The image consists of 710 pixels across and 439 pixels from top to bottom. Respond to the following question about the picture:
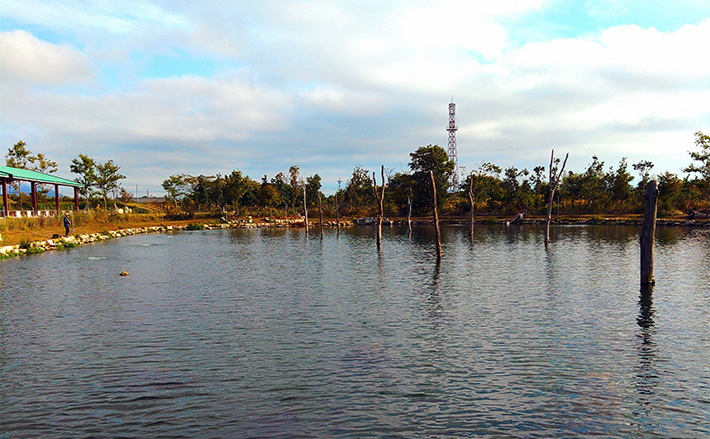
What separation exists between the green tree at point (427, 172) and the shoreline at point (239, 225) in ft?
14.7

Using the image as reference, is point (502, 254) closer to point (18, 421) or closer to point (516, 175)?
point (18, 421)

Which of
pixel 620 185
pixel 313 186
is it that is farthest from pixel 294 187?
pixel 620 185

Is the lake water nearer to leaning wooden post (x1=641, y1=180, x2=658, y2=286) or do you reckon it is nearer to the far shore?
leaning wooden post (x1=641, y1=180, x2=658, y2=286)

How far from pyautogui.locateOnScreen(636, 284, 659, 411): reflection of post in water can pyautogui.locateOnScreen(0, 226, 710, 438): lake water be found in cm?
7

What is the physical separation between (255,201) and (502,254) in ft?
217

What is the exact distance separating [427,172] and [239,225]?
116 ft

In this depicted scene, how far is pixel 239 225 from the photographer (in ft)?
277

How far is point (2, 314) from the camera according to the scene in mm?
17906

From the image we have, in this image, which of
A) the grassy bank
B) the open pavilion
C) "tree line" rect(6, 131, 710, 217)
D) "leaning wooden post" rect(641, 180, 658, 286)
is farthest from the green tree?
"leaning wooden post" rect(641, 180, 658, 286)

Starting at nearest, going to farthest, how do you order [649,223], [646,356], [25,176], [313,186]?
1. [646,356]
2. [649,223]
3. [25,176]
4. [313,186]

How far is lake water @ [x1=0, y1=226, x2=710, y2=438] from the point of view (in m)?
9.32

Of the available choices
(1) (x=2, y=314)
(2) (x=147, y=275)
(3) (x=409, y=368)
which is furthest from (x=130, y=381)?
(2) (x=147, y=275)

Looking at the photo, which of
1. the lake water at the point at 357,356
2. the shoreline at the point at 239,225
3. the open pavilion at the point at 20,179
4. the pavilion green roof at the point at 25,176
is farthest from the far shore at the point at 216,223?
the lake water at the point at 357,356

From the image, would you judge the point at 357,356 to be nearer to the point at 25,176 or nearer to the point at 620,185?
the point at 25,176
